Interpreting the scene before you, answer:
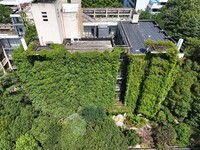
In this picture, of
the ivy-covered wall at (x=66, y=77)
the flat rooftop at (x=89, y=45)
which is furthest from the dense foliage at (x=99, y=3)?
the ivy-covered wall at (x=66, y=77)

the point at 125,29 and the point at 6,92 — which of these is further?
the point at 125,29

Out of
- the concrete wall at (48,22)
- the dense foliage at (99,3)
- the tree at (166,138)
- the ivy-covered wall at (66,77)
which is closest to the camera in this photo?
the ivy-covered wall at (66,77)

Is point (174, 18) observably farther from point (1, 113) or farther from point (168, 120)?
point (1, 113)

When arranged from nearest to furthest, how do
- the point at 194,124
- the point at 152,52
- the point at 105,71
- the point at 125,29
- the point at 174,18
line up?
1. the point at 152,52
2. the point at 105,71
3. the point at 194,124
4. the point at 125,29
5. the point at 174,18

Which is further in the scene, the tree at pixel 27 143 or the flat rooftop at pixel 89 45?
the flat rooftop at pixel 89 45

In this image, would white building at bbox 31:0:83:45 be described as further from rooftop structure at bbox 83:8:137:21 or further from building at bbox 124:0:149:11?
building at bbox 124:0:149:11

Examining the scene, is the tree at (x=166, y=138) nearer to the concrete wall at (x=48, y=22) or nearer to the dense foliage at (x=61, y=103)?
the dense foliage at (x=61, y=103)

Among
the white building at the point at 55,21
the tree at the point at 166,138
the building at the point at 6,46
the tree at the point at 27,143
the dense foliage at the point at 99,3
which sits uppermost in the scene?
the white building at the point at 55,21

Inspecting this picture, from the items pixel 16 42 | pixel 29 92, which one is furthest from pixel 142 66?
pixel 16 42
